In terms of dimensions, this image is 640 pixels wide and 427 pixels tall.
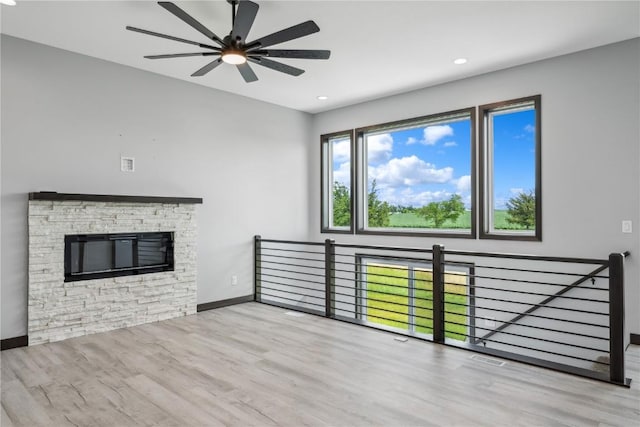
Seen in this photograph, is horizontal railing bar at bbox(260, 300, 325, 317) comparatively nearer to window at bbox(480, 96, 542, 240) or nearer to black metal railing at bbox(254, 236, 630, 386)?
black metal railing at bbox(254, 236, 630, 386)

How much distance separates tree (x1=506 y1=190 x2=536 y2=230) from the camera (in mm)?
4645

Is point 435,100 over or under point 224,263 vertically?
over

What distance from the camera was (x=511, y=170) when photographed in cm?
484

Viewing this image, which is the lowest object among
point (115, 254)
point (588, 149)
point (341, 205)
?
point (115, 254)

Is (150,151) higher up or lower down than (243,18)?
lower down

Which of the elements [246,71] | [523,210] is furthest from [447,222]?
[246,71]

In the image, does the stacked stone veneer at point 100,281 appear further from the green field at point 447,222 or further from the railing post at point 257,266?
the green field at point 447,222

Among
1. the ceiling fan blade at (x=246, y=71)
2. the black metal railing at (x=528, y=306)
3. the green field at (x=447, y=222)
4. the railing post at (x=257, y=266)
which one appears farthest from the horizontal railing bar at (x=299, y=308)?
the ceiling fan blade at (x=246, y=71)

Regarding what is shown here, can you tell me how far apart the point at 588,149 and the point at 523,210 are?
3.02ft

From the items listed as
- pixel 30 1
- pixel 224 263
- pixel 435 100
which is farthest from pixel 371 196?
pixel 30 1

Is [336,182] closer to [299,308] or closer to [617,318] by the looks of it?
[299,308]

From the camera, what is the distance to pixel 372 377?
313cm

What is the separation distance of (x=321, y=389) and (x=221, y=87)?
4.10 metres

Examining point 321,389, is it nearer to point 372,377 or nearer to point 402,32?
point 372,377
